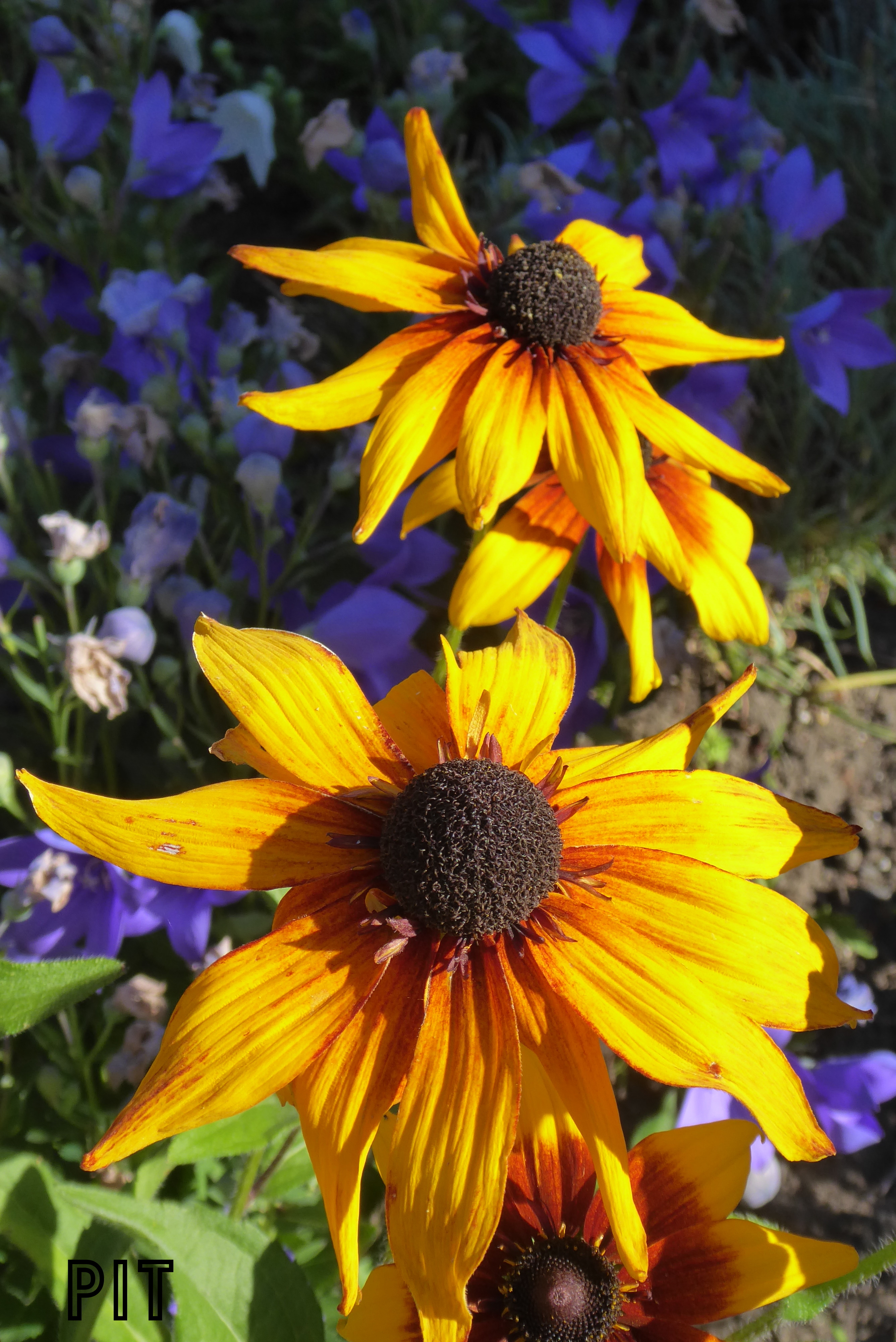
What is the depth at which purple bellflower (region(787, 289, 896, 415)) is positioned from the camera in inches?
69.9

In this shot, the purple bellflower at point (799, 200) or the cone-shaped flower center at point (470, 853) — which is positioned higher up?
the purple bellflower at point (799, 200)

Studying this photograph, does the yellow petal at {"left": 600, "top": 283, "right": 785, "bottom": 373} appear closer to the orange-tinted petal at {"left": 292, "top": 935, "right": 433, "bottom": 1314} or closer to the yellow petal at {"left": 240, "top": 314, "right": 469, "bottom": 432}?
the yellow petal at {"left": 240, "top": 314, "right": 469, "bottom": 432}

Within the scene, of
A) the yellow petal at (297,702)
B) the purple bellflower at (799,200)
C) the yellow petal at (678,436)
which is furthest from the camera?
the purple bellflower at (799,200)

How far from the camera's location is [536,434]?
938 millimetres

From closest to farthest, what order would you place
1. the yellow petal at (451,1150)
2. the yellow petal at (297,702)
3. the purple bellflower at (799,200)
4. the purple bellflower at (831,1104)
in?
Answer: the yellow petal at (451,1150) < the yellow petal at (297,702) < the purple bellflower at (831,1104) < the purple bellflower at (799,200)

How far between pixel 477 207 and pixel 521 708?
206cm

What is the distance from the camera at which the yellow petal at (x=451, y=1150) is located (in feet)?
2.13

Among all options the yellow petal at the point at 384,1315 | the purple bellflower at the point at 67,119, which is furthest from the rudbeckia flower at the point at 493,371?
the purple bellflower at the point at 67,119

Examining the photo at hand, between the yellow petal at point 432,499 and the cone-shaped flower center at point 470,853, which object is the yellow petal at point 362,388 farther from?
the cone-shaped flower center at point 470,853

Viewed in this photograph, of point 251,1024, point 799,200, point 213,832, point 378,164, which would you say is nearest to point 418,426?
point 213,832

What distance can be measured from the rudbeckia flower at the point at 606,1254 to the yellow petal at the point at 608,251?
2.75 feet

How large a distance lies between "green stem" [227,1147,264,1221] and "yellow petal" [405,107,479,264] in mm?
936

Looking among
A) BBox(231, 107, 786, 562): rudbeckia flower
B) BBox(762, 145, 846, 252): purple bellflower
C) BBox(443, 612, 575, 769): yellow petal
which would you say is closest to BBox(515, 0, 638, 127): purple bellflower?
BBox(762, 145, 846, 252): purple bellflower

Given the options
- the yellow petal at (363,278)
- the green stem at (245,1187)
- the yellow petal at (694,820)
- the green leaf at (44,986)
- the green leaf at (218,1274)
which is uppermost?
the yellow petal at (363,278)
